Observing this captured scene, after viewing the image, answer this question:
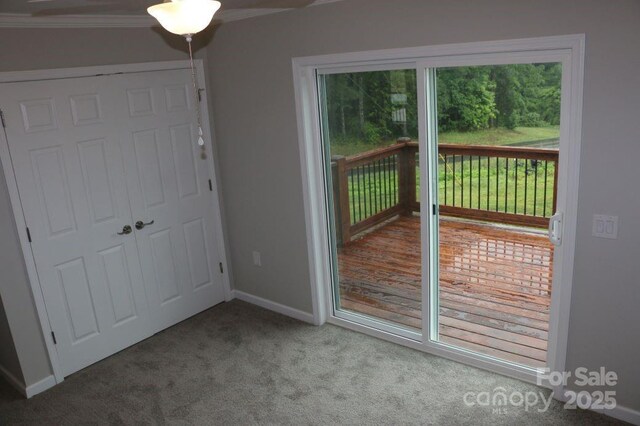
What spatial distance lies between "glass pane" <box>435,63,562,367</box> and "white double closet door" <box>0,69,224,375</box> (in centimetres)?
198

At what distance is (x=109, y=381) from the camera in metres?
3.48

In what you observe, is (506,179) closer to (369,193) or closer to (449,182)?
(449,182)

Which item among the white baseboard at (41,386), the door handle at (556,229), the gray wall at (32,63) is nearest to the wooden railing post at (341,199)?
the door handle at (556,229)

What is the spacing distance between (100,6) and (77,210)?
4.46ft

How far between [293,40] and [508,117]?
1.49m

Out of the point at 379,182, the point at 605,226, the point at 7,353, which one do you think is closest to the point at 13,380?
the point at 7,353

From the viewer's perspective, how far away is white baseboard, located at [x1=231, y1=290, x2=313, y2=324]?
4.11 m

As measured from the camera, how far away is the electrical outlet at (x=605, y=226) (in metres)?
2.56

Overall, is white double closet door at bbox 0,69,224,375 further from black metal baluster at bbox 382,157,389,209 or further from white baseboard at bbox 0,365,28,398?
black metal baluster at bbox 382,157,389,209

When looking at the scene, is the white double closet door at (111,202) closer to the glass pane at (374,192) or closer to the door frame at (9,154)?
the door frame at (9,154)

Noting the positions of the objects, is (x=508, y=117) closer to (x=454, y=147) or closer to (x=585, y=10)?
(x=454, y=147)

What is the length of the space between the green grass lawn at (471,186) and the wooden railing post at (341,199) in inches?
1.6

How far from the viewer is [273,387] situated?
10.8 ft

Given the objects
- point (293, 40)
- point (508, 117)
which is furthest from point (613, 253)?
point (293, 40)
